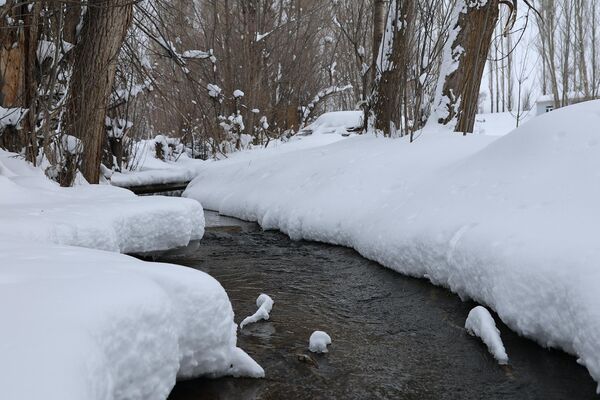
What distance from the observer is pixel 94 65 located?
5.65 m

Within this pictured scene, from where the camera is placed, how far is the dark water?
8.23 ft

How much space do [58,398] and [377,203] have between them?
179 inches

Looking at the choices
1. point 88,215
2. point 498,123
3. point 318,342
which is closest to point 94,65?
point 88,215

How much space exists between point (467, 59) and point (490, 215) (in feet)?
13.5

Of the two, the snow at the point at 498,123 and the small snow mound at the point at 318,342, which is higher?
the snow at the point at 498,123

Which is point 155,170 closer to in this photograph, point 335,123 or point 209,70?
point 209,70

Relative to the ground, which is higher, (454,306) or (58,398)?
(58,398)

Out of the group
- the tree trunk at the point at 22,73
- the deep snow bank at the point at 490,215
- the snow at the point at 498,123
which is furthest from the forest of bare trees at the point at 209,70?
the snow at the point at 498,123

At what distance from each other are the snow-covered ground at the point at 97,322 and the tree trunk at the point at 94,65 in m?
2.65

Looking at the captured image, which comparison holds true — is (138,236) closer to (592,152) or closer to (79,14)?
(79,14)

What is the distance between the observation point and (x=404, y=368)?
2768mm

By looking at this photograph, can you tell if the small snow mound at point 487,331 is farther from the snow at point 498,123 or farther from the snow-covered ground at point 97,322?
the snow at point 498,123

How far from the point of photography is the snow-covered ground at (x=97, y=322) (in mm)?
1324

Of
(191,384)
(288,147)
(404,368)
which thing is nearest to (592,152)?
(404,368)
